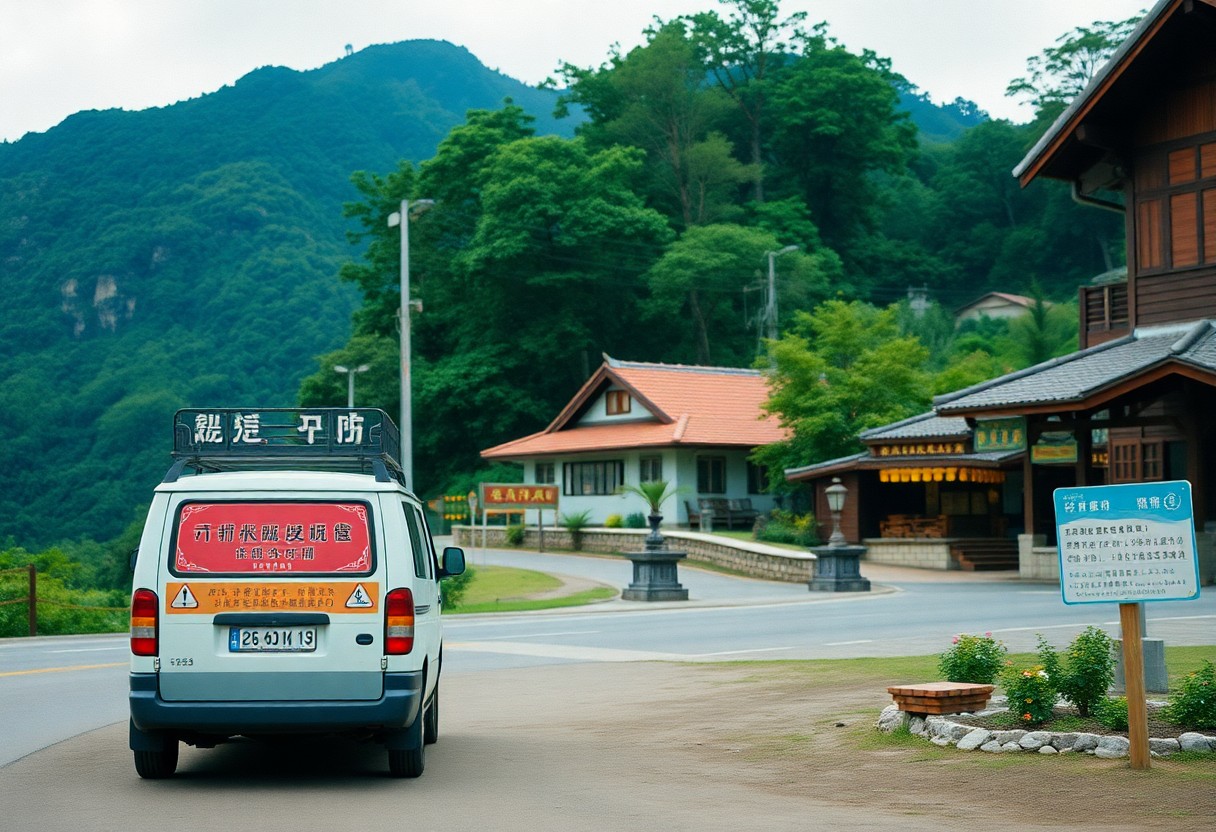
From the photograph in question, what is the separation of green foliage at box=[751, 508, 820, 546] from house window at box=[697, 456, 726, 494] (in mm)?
6452

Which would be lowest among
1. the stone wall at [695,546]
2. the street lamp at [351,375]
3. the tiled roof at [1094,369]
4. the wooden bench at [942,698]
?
the stone wall at [695,546]

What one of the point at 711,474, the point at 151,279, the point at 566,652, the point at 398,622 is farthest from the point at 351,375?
the point at 398,622

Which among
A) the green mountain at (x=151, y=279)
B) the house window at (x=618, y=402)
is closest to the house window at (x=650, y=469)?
the house window at (x=618, y=402)

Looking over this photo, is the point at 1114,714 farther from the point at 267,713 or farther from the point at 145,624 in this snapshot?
the point at 145,624

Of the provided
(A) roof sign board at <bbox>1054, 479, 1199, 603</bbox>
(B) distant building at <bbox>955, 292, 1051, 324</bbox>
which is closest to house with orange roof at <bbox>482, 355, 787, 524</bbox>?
(B) distant building at <bbox>955, 292, 1051, 324</bbox>

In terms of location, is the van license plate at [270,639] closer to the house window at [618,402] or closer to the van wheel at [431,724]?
the van wheel at [431,724]

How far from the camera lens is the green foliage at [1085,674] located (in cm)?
1009

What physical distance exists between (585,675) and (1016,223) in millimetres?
87552

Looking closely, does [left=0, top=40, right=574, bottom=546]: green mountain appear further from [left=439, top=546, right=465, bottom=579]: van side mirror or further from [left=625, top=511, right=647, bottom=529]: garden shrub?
[left=439, top=546, right=465, bottom=579]: van side mirror

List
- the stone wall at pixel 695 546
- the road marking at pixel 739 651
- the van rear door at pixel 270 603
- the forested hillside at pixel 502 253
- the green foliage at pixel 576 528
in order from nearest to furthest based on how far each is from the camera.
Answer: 1. the van rear door at pixel 270 603
2. the road marking at pixel 739 651
3. the stone wall at pixel 695 546
4. the green foliage at pixel 576 528
5. the forested hillside at pixel 502 253

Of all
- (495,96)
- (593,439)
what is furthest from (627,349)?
(495,96)

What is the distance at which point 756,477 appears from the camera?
5394cm

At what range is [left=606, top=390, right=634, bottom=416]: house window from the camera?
2183 inches

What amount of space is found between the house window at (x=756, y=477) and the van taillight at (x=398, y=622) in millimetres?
44752
